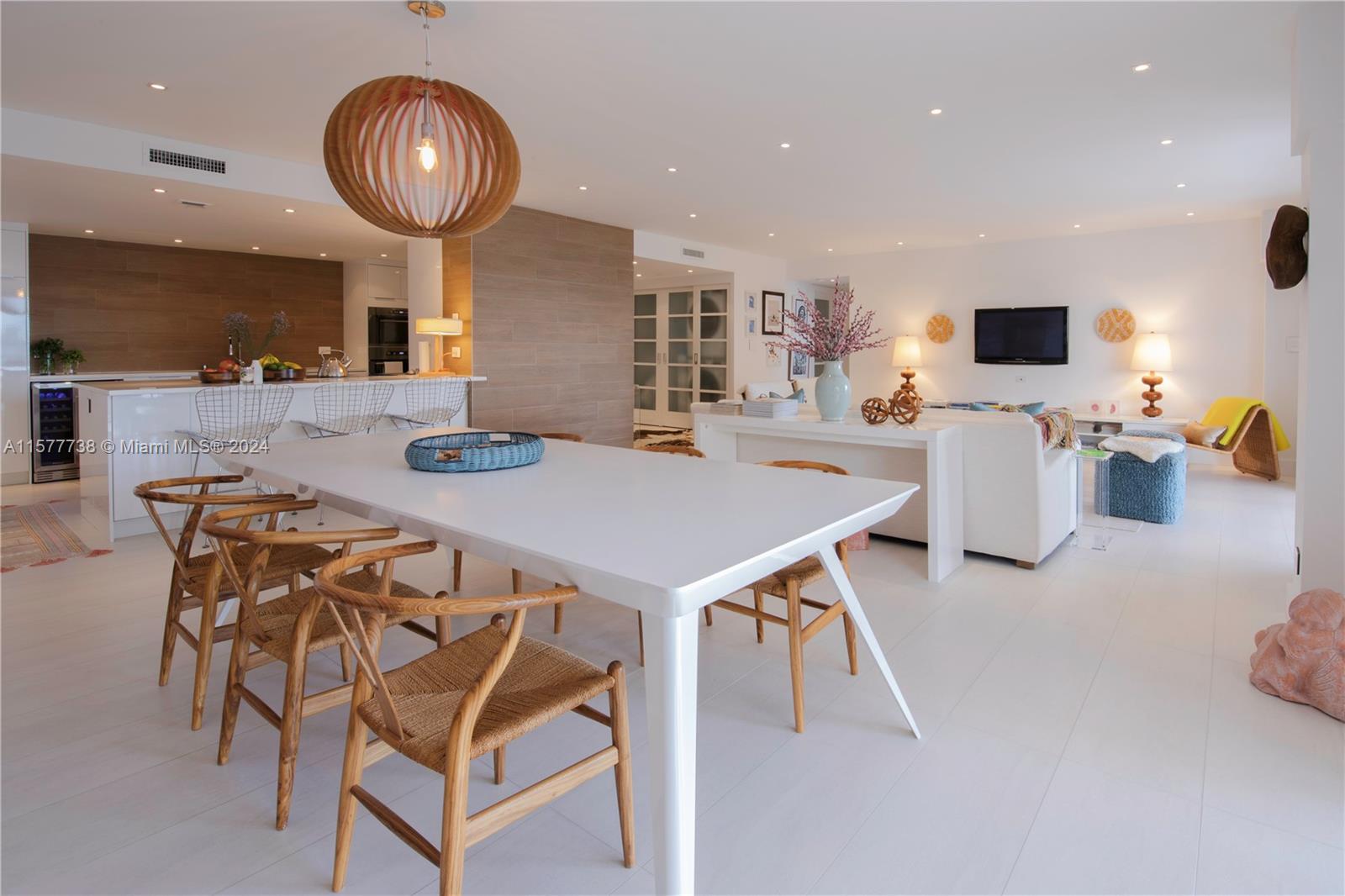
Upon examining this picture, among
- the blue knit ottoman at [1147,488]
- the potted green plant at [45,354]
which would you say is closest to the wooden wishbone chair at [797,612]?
the blue knit ottoman at [1147,488]

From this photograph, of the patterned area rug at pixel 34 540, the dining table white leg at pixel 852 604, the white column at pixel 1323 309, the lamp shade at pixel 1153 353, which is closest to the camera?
the dining table white leg at pixel 852 604

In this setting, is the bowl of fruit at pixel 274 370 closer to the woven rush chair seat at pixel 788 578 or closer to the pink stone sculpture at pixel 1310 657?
the woven rush chair seat at pixel 788 578

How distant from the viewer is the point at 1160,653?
277 cm

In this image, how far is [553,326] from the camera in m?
7.17

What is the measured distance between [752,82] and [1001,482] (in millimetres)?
2419

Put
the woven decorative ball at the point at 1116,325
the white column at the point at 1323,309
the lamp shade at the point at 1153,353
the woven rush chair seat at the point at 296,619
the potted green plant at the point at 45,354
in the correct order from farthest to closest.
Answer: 1. the woven decorative ball at the point at 1116,325
2. the lamp shade at the point at 1153,353
3. the potted green plant at the point at 45,354
4. the white column at the point at 1323,309
5. the woven rush chair seat at the point at 296,619

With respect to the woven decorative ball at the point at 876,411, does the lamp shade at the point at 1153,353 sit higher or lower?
higher

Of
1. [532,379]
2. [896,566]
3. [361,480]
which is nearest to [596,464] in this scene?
[361,480]

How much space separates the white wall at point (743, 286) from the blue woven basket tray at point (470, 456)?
6.36m

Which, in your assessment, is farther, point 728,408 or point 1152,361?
point 1152,361

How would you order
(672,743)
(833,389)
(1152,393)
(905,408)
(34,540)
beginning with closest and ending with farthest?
(672,743) < (905,408) < (833,389) < (34,540) < (1152,393)

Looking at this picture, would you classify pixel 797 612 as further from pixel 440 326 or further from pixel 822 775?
pixel 440 326

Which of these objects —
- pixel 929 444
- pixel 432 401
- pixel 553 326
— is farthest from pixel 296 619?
pixel 553 326

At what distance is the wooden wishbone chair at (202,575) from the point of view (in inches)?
83.7
